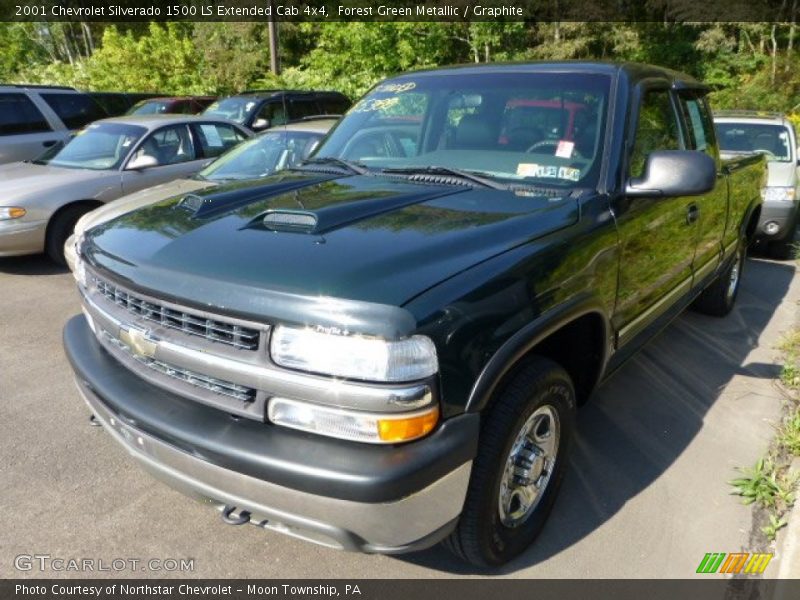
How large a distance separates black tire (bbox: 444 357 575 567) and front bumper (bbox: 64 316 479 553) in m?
0.14

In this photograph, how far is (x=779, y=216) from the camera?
277 inches

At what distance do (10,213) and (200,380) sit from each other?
5227mm

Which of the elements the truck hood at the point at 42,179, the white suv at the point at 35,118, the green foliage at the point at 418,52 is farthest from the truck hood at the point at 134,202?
the green foliage at the point at 418,52

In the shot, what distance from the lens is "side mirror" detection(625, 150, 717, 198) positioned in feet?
8.60

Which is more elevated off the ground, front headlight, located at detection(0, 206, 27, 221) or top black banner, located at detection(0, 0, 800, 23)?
top black banner, located at detection(0, 0, 800, 23)

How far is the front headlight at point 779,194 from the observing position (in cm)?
702

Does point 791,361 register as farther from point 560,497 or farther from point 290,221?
point 290,221

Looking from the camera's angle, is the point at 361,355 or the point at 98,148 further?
the point at 98,148

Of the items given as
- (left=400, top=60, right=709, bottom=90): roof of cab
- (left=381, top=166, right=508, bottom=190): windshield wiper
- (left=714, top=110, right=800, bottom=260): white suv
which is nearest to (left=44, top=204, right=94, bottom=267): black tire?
(left=400, top=60, right=709, bottom=90): roof of cab

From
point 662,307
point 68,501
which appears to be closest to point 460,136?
point 662,307

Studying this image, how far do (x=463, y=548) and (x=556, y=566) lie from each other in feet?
1.63

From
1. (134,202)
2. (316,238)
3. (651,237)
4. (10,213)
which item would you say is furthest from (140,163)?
(651,237)

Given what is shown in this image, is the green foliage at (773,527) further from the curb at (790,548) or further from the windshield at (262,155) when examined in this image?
the windshield at (262,155)

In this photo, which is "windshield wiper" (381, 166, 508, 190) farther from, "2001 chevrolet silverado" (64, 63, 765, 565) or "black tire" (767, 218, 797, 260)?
"black tire" (767, 218, 797, 260)
